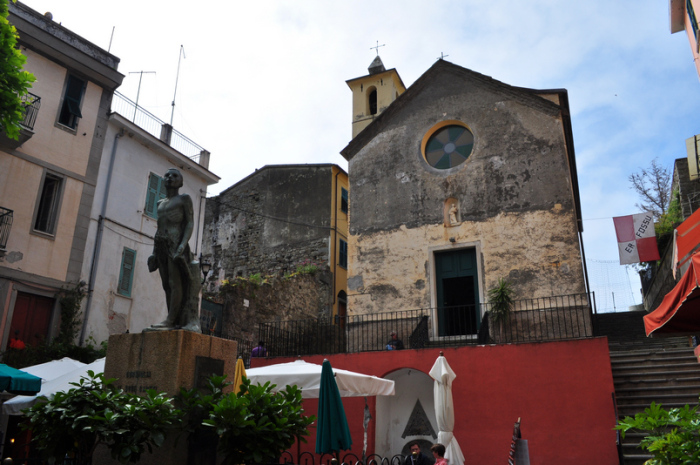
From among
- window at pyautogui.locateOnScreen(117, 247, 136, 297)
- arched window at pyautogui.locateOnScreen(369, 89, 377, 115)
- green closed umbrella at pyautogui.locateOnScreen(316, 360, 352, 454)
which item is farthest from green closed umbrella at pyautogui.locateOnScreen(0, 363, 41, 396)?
arched window at pyautogui.locateOnScreen(369, 89, 377, 115)

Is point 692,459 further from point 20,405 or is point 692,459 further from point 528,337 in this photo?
point 20,405

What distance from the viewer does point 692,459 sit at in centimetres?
416

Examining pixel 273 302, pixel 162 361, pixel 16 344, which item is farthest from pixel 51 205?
pixel 162 361

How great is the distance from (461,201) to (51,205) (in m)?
10.6

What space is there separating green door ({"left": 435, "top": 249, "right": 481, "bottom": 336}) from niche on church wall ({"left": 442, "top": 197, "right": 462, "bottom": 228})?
0.76 meters

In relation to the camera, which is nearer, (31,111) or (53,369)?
(53,369)

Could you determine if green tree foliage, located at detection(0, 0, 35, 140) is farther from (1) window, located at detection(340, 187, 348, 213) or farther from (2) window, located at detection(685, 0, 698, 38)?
(1) window, located at detection(340, 187, 348, 213)

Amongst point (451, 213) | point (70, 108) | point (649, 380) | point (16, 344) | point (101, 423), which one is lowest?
point (101, 423)

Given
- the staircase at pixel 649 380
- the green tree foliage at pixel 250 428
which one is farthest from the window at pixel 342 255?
the green tree foliage at pixel 250 428

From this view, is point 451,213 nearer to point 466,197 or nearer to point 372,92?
point 466,197

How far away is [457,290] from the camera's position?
14.4m

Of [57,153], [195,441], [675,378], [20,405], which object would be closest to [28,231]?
[57,153]

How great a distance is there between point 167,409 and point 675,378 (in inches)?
392

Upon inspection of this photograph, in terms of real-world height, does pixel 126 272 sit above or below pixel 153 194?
below
